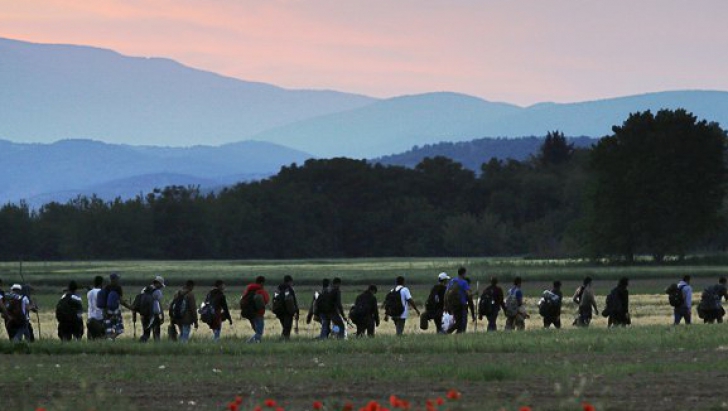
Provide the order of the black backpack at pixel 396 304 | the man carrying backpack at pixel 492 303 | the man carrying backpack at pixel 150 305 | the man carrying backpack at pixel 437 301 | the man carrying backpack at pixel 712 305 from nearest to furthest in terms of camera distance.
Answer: the man carrying backpack at pixel 150 305, the black backpack at pixel 396 304, the man carrying backpack at pixel 437 301, the man carrying backpack at pixel 492 303, the man carrying backpack at pixel 712 305

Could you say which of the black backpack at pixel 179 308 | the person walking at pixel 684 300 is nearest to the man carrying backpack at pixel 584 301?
the person walking at pixel 684 300

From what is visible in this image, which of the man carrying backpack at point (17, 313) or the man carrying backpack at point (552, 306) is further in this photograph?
the man carrying backpack at point (552, 306)

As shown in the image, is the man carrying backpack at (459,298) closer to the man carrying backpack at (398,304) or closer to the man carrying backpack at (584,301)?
the man carrying backpack at (398,304)

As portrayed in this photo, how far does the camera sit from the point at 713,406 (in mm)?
17859

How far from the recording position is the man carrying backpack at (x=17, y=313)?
32.3 meters

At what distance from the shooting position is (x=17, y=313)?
32.3m

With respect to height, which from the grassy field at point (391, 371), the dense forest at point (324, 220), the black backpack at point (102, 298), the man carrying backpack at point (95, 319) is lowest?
the grassy field at point (391, 371)

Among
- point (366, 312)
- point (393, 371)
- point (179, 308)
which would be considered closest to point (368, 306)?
point (366, 312)

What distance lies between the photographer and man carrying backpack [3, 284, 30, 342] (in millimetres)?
32281

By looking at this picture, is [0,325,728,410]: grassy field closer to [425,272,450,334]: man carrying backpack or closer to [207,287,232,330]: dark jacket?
[207,287,232,330]: dark jacket

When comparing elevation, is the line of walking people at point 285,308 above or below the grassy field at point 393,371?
above

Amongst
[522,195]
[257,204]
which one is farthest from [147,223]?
[522,195]

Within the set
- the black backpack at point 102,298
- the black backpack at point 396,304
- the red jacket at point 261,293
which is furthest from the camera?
the black backpack at point 396,304

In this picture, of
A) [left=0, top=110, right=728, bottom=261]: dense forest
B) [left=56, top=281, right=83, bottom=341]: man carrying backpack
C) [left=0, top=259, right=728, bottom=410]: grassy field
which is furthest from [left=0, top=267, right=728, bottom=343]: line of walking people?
[left=0, top=110, right=728, bottom=261]: dense forest
